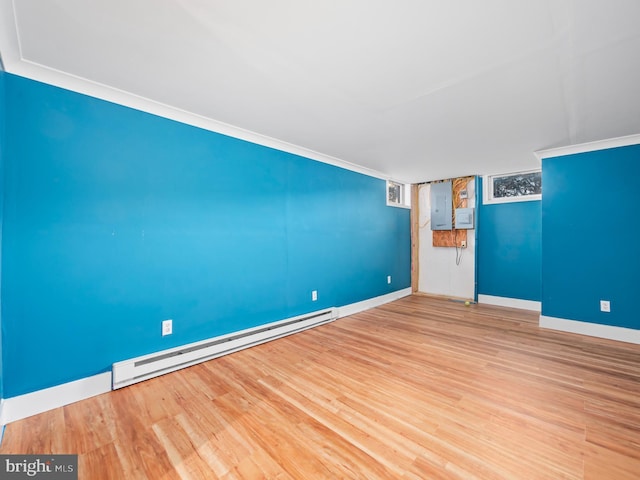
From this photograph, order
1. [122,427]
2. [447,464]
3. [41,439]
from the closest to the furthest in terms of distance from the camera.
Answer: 1. [447,464]
2. [41,439]
3. [122,427]

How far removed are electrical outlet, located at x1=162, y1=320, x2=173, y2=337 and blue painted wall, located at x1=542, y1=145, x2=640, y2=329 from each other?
4606 millimetres

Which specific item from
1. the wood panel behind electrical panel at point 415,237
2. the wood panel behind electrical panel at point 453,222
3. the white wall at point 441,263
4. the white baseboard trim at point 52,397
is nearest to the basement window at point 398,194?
the wood panel behind electrical panel at point 415,237

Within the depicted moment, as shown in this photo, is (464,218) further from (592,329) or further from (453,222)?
(592,329)

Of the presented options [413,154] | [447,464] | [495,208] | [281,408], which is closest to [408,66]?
[413,154]

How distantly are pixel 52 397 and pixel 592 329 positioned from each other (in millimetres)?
5440

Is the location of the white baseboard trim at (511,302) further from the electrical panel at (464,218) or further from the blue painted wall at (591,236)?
the electrical panel at (464,218)

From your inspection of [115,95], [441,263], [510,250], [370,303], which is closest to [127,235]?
[115,95]

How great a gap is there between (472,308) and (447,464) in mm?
3814

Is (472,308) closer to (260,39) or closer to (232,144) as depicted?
(232,144)

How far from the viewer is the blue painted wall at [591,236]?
10.2 ft

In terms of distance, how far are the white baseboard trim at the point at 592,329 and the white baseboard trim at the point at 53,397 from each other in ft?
16.3

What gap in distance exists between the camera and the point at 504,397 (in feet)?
6.56

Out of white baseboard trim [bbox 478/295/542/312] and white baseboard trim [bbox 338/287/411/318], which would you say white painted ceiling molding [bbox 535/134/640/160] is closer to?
white baseboard trim [bbox 478/295/542/312]

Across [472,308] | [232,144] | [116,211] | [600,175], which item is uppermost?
[232,144]
